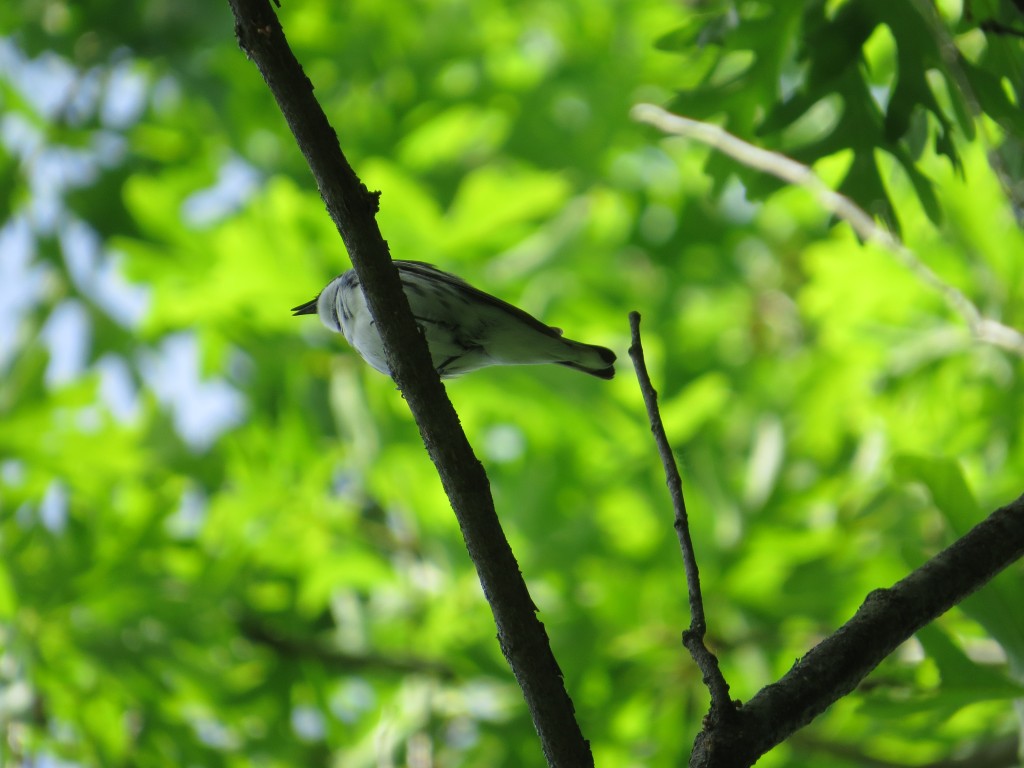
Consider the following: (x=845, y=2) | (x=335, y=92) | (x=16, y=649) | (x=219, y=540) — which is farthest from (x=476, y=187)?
(x=16, y=649)

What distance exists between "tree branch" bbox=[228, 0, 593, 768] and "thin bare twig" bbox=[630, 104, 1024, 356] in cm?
102

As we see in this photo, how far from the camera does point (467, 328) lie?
7.59 feet

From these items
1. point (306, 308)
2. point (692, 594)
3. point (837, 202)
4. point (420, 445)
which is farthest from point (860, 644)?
point (420, 445)

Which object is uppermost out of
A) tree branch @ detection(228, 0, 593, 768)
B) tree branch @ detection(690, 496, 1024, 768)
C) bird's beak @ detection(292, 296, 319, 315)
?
bird's beak @ detection(292, 296, 319, 315)

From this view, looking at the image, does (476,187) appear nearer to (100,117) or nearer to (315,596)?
(315,596)

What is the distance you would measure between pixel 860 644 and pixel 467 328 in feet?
3.80

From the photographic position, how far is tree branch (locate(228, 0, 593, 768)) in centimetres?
150

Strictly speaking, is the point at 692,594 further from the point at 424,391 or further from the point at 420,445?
the point at 420,445

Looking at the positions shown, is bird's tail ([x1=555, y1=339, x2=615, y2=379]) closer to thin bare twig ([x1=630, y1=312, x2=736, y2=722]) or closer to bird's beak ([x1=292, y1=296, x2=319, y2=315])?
thin bare twig ([x1=630, y1=312, x2=736, y2=722])

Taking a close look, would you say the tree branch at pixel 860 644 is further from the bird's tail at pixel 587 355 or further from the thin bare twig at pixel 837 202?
the bird's tail at pixel 587 355

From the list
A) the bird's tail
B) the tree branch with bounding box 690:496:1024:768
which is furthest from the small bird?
the tree branch with bounding box 690:496:1024:768

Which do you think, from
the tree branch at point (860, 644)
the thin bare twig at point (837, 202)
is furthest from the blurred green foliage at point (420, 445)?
the tree branch at point (860, 644)

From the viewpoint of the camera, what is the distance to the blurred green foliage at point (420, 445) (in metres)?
3.83

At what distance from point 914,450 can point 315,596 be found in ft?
8.60
